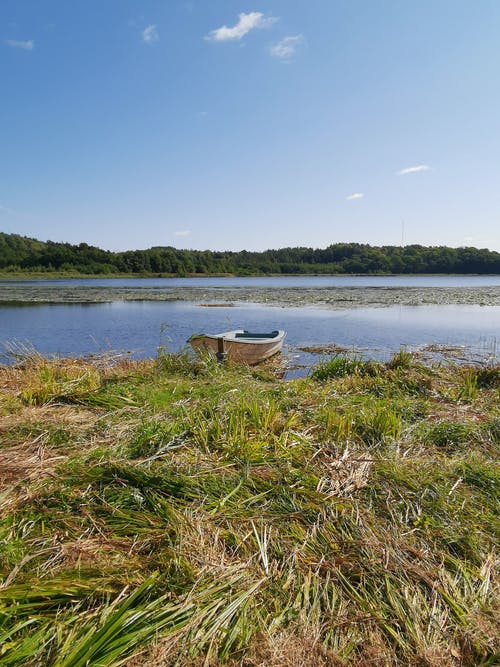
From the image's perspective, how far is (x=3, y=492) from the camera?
2.78 metres

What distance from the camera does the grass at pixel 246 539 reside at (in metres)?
1.83

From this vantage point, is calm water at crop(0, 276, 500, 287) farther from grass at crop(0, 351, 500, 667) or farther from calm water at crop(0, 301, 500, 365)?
grass at crop(0, 351, 500, 667)

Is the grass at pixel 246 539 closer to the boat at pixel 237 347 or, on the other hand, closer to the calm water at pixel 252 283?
the boat at pixel 237 347

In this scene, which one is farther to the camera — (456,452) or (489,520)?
(456,452)

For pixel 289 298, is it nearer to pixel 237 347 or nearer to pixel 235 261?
pixel 237 347

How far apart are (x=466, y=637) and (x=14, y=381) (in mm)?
6562

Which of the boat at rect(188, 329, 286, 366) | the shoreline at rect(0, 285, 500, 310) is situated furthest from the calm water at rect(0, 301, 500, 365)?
the shoreline at rect(0, 285, 500, 310)

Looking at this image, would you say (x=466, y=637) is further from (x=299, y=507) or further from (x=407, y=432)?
(x=407, y=432)

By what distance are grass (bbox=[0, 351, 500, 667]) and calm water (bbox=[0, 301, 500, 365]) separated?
9.01 m

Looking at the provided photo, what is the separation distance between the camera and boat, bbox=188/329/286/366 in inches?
408

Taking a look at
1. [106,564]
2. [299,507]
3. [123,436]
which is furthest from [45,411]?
[299,507]

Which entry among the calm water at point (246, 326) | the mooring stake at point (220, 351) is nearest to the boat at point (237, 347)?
the mooring stake at point (220, 351)

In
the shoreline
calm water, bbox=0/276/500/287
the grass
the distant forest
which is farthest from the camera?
the distant forest

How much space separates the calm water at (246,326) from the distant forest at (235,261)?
248ft
